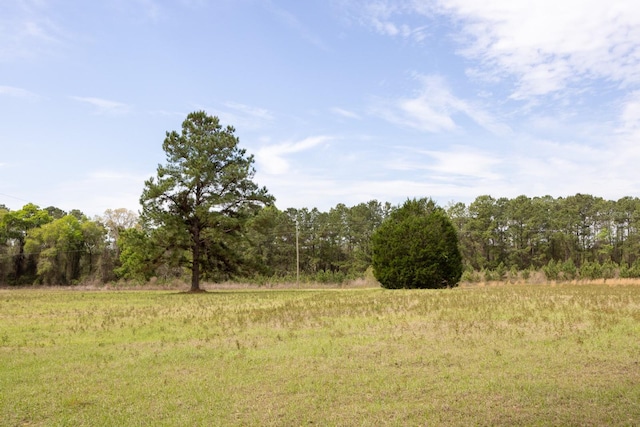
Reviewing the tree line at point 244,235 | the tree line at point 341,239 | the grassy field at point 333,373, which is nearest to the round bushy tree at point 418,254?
the tree line at point 244,235

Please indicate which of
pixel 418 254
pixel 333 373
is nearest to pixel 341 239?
pixel 418 254

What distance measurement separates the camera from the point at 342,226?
88188 mm

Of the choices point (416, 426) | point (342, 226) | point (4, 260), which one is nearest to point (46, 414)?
point (416, 426)

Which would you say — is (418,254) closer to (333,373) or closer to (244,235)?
(244,235)

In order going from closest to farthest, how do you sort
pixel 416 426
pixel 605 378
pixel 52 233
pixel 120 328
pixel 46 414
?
1. pixel 416 426
2. pixel 46 414
3. pixel 605 378
4. pixel 120 328
5. pixel 52 233

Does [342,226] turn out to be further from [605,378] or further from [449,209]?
[605,378]

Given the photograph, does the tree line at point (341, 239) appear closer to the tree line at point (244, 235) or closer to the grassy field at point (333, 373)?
the tree line at point (244, 235)

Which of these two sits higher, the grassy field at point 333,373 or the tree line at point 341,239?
the tree line at point 341,239

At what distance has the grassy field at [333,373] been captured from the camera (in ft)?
20.6

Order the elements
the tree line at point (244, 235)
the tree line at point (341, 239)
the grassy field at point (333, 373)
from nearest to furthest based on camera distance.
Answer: the grassy field at point (333, 373), the tree line at point (244, 235), the tree line at point (341, 239)

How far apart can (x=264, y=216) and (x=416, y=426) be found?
32918 mm

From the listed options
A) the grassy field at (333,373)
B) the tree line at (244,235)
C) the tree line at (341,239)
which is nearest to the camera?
the grassy field at (333,373)

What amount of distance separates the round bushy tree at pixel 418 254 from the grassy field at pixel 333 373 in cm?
2427

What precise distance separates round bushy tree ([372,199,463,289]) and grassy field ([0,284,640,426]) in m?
24.3
